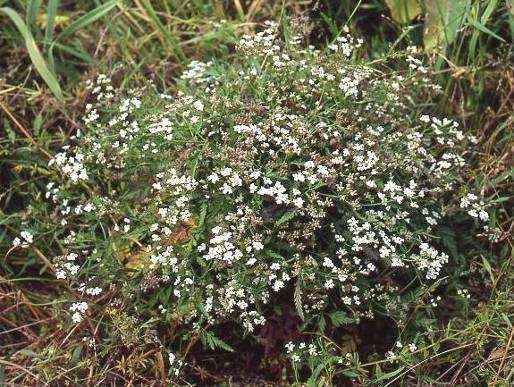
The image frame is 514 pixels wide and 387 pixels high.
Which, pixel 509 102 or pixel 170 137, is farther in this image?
pixel 509 102

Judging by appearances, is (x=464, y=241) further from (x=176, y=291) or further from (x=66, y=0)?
(x=66, y=0)

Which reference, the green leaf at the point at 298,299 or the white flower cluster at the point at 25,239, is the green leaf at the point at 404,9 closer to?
the green leaf at the point at 298,299

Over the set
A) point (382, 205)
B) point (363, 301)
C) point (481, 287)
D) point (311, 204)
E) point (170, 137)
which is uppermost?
point (170, 137)

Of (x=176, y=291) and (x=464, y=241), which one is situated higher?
(x=176, y=291)

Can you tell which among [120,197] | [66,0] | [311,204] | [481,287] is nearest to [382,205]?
[311,204]

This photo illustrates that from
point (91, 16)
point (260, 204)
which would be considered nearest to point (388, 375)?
point (260, 204)

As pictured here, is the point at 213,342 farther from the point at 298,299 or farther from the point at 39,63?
the point at 39,63

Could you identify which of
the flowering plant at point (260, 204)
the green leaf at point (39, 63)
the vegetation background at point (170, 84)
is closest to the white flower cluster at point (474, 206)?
the flowering plant at point (260, 204)

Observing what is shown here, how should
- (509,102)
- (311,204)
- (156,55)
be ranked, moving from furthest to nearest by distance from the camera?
(156,55) < (509,102) < (311,204)

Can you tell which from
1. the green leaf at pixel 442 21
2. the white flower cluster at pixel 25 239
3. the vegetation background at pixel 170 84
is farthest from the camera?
the green leaf at pixel 442 21
